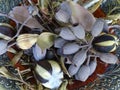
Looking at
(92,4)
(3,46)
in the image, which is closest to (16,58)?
(3,46)

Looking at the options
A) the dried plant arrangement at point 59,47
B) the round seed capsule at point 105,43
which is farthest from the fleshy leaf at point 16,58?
the round seed capsule at point 105,43

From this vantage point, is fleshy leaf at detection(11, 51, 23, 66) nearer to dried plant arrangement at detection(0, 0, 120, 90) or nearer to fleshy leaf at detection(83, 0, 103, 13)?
dried plant arrangement at detection(0, 0, 120, 90)

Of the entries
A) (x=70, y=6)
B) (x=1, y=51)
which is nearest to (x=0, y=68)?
(x=1, y=51)

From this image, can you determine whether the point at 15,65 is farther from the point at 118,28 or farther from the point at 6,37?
the point at 118,28

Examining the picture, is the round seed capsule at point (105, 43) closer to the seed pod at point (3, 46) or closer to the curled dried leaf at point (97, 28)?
the curled dried leaf at point (97, 28)

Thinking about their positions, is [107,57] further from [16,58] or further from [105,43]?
[16,58]
